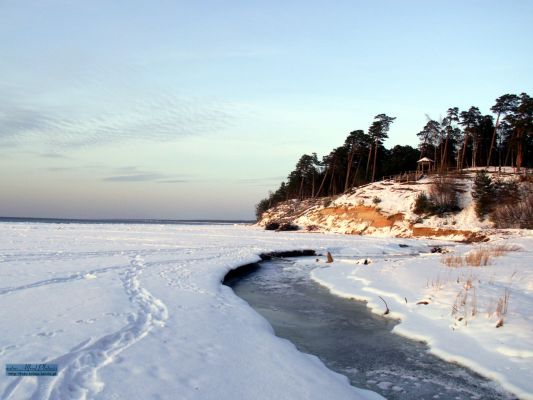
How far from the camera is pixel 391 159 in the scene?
7988cm

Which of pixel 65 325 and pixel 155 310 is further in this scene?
pixel 155 310

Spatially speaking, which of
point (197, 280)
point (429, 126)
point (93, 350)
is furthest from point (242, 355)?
point (429, 126)

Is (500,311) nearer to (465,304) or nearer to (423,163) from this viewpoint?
(465,304)

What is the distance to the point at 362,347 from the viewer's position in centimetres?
821

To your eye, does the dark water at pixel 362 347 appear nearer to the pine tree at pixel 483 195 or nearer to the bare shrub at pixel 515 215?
the bare shrub at pixel 515 215

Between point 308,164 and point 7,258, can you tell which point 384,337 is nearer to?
point 7,258

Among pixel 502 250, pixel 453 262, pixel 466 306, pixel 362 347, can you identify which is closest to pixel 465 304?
pixel 466 306

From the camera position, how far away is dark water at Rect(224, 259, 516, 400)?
621 centimetres

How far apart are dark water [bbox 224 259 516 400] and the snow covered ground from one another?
402mm

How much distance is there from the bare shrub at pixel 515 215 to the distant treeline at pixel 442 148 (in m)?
15.4

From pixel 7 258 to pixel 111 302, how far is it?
10927 mm

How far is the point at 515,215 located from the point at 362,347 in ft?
123

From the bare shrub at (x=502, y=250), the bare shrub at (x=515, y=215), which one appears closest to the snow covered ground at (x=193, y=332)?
the bare shrub at (x=502, y=250)

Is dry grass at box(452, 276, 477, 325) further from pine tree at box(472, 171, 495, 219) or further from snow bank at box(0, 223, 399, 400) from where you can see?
pine tree at box(472, 171, 495, 219)
